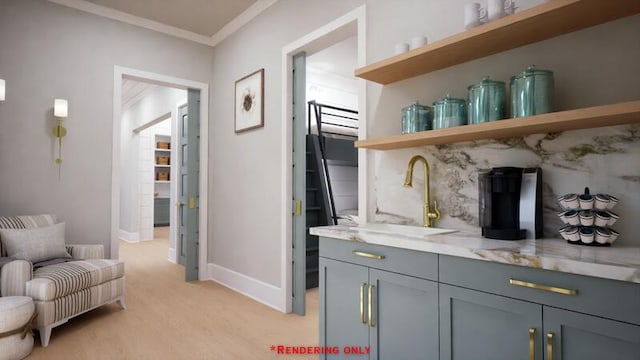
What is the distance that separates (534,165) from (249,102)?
2.84 m

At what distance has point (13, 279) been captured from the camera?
2.52 metres

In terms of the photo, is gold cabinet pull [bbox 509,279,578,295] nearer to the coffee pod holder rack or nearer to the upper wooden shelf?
the coffee pod holder rack

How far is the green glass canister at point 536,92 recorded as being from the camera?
1493 mm

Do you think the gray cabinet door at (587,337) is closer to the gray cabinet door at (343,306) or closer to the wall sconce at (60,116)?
the gray cabinet door at (343,306)

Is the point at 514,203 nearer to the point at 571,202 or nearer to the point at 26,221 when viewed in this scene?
the point at 571,202

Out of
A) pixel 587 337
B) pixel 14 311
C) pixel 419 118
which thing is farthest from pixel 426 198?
pixel 14 311

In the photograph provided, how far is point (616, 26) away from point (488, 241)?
1.00 m

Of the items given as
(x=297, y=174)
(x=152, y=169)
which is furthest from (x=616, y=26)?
(x=152, y=169)

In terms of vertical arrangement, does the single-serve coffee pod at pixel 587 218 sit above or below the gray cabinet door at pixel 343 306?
above

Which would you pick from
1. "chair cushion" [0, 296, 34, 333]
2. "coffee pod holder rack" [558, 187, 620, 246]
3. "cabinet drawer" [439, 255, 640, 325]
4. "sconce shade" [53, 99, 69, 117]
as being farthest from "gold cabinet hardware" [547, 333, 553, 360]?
"sconce shade" [53, 99, 69, 117]

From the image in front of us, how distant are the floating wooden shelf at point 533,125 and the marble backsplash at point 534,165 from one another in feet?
0.19

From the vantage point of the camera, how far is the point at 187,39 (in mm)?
4391

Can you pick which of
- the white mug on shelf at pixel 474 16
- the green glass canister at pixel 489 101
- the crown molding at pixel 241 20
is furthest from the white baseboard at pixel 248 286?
the crown molding at pixel 241 20

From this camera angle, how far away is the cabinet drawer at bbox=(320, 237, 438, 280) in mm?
1527
